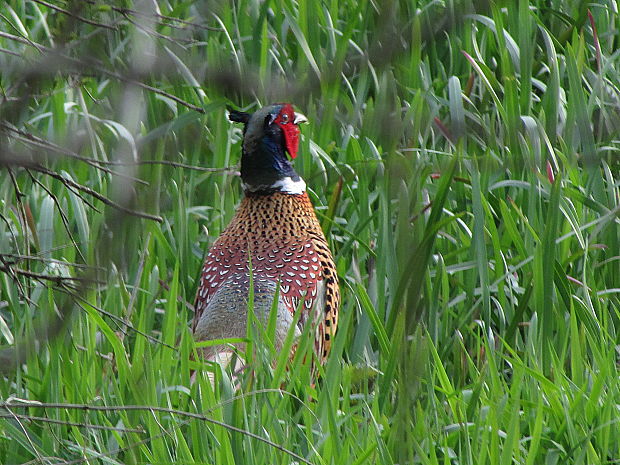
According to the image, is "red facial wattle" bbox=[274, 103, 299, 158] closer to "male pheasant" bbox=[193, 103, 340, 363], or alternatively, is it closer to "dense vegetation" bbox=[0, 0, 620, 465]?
"male pheasant" bbox=[193, 103, 340, 363]

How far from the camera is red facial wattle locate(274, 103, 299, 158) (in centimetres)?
321

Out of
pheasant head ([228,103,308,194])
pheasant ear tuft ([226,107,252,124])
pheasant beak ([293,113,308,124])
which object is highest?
pheasant ear tuft ([226,107,252,124])

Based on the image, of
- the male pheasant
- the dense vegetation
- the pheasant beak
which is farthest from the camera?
the pheasant beak

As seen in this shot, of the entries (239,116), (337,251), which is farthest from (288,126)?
(337,251)

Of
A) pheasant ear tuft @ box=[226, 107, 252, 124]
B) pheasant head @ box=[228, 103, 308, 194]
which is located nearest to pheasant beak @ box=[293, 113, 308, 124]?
pheasant head @ box=[228, 103, 308, 194]

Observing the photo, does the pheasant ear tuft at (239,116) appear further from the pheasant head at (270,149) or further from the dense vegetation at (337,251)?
the dense vegetation at (337,251)

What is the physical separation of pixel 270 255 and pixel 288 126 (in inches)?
16.4

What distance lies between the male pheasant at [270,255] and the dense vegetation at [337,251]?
131 mm

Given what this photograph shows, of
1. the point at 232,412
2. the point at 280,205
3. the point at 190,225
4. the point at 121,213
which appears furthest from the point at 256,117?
the point at 121,213

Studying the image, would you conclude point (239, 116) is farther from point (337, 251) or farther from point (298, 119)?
point (337, 251)

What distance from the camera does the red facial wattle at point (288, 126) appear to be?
3213mm

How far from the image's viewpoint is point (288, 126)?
324 cm

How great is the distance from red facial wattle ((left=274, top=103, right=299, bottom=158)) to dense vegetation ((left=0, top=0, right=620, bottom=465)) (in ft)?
0.76

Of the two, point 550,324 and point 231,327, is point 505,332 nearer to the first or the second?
point 550,324
